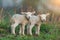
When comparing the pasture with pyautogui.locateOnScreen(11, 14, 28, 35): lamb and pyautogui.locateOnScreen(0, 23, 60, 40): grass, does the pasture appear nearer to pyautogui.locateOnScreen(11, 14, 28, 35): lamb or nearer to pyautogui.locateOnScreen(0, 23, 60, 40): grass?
pyautogui.locateOnScreen(0, 23, 60, 40): grass

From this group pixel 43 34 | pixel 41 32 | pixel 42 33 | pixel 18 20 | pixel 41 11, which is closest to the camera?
pixel 18 20

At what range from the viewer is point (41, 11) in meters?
9.54

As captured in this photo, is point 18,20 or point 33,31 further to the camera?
point 33,31

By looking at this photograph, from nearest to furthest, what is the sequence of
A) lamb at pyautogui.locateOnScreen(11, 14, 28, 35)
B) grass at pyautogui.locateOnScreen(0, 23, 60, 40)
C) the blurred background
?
grass at pyautogui.locateOnScreen(0, 23, 60, 40), lamb at pyautogui.locateOnScreen(11, 14, 28, 35), the blurred background

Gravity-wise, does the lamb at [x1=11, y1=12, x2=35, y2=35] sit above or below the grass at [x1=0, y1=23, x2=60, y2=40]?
above

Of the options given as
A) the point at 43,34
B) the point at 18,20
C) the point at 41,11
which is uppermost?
the point at 41,11

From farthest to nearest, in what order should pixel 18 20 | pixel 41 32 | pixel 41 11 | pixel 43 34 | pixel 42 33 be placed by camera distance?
pixel 41 11 < pixel 41 32 < pixel 42 33 < pixel 43 34 < pixel 18 20

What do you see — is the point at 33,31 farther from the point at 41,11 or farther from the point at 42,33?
the point at 41,11

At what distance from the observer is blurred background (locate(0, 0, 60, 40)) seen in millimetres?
7848

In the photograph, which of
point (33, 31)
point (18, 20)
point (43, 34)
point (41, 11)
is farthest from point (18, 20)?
point (41, 11)

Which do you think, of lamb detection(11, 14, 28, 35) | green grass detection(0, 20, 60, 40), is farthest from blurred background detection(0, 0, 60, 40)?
lamb detection(11, 14, 28, 35)

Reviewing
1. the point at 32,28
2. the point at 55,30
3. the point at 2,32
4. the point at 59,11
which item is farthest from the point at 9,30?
the point at 59,11

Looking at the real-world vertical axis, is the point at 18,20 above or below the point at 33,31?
above

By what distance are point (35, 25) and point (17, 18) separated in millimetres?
692
